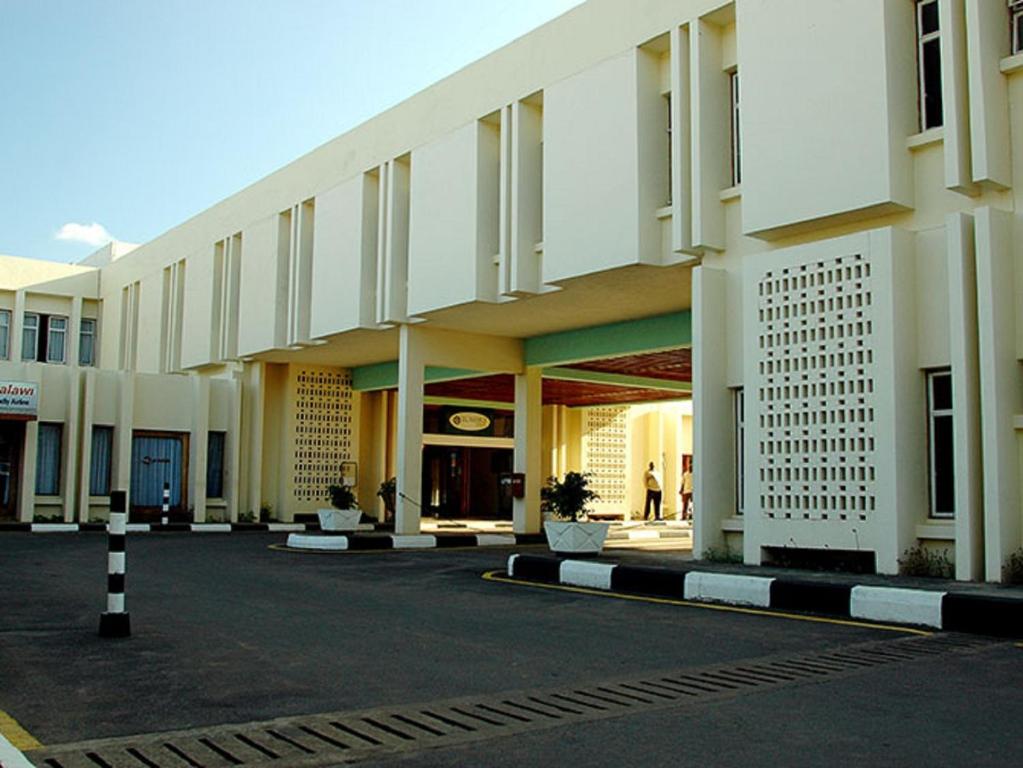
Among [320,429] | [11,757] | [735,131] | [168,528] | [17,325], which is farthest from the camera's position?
[17,325]

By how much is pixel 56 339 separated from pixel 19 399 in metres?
12.7

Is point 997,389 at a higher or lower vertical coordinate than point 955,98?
lower

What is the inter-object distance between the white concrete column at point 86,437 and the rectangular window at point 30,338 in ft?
35.2

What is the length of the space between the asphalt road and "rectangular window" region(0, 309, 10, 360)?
81.1 ft

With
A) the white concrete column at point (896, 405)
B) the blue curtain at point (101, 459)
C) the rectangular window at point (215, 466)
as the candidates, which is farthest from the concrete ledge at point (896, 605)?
the blue curtain at point (101, 459)

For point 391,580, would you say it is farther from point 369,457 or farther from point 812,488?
point 369,457

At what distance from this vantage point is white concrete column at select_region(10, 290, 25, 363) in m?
34.1

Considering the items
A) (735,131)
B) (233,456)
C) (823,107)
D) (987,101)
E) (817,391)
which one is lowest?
(233,456)

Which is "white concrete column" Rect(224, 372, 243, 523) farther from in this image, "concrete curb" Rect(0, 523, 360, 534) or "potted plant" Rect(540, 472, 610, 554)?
"potted plant" Rect(540, 472, 610, 554)

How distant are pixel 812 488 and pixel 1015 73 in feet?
17.0

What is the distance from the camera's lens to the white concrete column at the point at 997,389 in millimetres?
10945

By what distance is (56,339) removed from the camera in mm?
35375

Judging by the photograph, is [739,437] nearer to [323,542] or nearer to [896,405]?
[896,405]

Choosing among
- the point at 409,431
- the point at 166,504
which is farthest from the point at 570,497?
the point at 166,504
